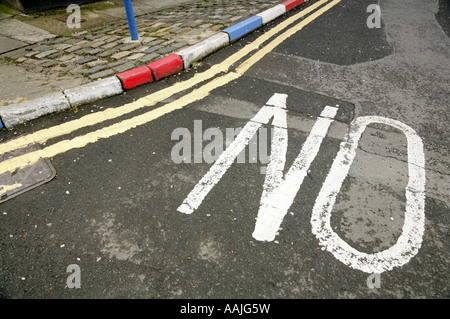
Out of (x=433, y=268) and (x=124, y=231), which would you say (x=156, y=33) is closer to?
(x=124, y=231)

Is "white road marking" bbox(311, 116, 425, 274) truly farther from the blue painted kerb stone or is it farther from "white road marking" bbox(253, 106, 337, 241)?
the blue painted kerb stone

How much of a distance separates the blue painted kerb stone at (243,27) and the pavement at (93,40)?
217mm

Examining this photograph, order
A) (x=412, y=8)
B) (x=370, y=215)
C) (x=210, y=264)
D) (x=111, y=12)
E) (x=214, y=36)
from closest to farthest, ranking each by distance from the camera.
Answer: (x=210, y=264) < (x=370, y=215) < (x=214, y=36) < (x=111, y=12) < (x=412, y=8)

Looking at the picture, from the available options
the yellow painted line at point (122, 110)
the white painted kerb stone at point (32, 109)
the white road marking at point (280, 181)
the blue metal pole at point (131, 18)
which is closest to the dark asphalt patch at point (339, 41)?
the yellow painted line at point (122, 110)

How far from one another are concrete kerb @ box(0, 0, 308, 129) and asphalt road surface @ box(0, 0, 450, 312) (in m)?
0.12

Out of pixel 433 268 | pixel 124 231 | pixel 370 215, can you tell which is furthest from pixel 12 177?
pixel 433 268

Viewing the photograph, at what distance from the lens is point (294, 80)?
372 cm

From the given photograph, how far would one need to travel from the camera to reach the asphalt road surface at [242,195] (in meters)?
1.71

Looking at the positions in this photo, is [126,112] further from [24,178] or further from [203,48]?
[203,48]

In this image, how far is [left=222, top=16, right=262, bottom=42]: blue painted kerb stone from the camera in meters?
4.66

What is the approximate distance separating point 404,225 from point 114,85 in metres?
3.17

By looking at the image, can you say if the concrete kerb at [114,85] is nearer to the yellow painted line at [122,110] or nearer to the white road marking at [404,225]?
the yellow painted line at [122,110]

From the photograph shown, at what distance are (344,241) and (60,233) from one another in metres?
1.92

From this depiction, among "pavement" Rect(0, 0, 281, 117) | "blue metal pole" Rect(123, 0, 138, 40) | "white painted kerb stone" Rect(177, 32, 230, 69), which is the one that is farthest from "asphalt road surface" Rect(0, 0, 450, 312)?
"blue metal pole" Rect(123, 0, 138, 40)
